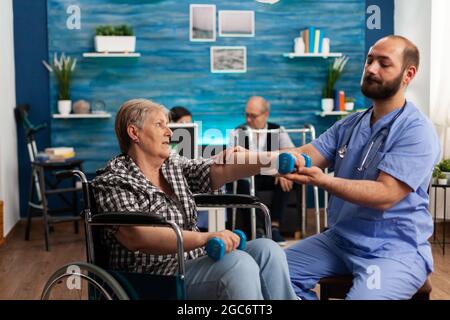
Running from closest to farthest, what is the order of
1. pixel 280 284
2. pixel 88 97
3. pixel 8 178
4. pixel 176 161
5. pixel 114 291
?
pixel 114 291 → pixel 280 284 → pixel 176 161 → pixel 8 178 → pixel 88 97

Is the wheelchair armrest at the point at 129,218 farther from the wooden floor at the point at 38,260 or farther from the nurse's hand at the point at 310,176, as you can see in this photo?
the wooden floor at the point at 38,260

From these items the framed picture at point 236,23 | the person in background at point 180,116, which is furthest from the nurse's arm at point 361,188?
the framed picture at point 236,23

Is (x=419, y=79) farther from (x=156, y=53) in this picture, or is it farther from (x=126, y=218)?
(x=126, y=218)

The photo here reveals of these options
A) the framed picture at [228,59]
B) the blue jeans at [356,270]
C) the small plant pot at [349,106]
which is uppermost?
the framed picture at [228,59]

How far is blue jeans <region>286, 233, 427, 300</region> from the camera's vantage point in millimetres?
2182

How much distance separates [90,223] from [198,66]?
402cm

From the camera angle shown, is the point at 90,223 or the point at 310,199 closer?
the point at 90,223

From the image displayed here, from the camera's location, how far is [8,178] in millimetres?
5461

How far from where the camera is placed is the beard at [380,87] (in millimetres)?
2357

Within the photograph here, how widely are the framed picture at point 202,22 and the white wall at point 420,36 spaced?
1636 millimetres

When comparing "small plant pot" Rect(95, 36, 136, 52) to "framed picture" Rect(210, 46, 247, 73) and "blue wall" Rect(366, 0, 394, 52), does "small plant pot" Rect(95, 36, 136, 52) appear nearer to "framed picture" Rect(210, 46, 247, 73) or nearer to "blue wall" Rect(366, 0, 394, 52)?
"framed picture" Rect(210, 46, 247, 73)

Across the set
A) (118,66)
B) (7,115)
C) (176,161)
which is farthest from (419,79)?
(176,161)

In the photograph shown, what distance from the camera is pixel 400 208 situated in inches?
89.9

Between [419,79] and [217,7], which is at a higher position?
[217,7]
